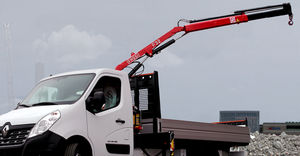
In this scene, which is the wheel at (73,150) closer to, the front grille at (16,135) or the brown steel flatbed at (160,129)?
the front grille at (16,135)

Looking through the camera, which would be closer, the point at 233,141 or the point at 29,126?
the point at 29,126

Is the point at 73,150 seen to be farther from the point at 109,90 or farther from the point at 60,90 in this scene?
the point at 109,90

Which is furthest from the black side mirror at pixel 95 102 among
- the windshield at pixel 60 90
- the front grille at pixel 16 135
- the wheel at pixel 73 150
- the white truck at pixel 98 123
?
the front grille at pixel 16 135

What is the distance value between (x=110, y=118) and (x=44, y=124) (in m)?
1.41

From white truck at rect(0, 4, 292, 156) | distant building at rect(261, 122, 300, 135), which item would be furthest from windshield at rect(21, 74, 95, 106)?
distant building at rect(261, 122, 300, 135)

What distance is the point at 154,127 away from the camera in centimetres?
862

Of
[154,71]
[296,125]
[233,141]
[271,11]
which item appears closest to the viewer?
[154,71]

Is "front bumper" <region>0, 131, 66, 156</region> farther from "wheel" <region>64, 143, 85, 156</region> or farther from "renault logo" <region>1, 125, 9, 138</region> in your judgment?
"renault logo" <region>1, 125, 9, 138</region>

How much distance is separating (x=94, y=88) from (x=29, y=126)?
1.42 m

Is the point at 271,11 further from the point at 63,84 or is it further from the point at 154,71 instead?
the point at 63,84

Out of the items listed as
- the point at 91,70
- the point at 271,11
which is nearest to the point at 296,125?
the point at 271,11

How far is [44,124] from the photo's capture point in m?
6.75

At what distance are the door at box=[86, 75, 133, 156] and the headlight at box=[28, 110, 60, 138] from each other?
0.74 m

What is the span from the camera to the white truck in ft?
22.3
